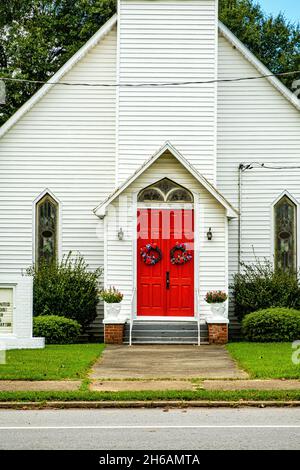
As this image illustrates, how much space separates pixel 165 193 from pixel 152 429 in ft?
43.5

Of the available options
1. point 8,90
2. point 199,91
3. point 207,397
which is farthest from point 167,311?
point 8,90

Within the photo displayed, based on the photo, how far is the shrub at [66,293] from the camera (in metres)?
24.3

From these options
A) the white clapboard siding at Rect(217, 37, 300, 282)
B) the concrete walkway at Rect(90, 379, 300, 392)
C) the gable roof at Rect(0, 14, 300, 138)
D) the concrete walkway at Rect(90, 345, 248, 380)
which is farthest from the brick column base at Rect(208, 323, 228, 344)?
the gable roof at Rect(0, 14, 300, 138)

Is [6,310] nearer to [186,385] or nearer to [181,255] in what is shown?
[181,255]

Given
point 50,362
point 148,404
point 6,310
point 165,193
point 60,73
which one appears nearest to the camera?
point 148,404

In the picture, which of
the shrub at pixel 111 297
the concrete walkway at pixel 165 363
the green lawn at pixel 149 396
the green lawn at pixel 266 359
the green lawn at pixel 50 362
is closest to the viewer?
the green lawn at pixel 149 396

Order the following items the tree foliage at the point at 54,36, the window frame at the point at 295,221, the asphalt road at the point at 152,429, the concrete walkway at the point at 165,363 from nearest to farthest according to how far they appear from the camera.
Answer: the asphalt road at the point at 152,429
the concrete walkway at the point at 165,363
the window frame at the point at 295,221
the tree foliage at the point at 54,36

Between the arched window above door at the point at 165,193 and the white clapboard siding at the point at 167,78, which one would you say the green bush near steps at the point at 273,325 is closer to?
the arched window above door at the point at 165,193

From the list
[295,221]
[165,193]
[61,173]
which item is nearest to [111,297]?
[165,193]

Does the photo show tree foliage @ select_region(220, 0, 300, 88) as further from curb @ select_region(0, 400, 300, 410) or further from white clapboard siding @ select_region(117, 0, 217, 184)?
curb @ select_region(0, 400, 300, 410)

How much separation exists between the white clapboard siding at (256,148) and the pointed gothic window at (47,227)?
15.9 ft

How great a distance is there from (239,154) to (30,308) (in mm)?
8827

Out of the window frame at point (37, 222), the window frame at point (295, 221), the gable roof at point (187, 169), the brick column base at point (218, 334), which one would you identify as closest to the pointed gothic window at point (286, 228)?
the window frame at point (295, 221)

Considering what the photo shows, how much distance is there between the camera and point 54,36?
3831cm
